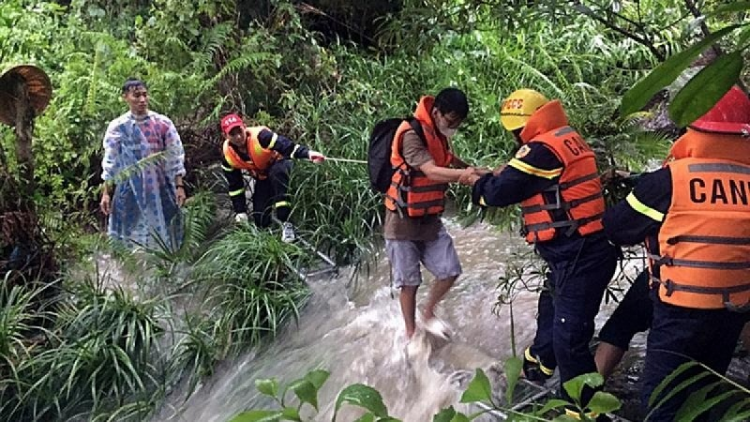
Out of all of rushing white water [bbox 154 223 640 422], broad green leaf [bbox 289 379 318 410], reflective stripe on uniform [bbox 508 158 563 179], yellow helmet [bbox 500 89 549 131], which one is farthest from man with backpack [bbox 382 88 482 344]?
broad green leaf [bbox 289 379 318 410]

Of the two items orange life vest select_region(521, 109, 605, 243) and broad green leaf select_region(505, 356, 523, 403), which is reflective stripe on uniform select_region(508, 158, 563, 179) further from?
broad green leaf select_region(505, 356, 523, 403)

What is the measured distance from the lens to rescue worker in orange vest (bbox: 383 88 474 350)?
436 cm

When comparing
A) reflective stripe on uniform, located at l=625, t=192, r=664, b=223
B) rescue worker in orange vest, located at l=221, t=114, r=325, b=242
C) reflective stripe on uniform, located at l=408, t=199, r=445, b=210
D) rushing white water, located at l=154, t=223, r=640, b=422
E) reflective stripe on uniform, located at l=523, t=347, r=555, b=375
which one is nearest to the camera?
reflective stripe on uniform, located at l=625, t=192, r=664, b=223

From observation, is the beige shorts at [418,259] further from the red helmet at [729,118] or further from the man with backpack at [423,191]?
the red helmet at [729,118]

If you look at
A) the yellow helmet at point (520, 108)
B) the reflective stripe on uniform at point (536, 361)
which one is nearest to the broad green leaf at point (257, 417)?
the yellow helmet at point (520, 108)

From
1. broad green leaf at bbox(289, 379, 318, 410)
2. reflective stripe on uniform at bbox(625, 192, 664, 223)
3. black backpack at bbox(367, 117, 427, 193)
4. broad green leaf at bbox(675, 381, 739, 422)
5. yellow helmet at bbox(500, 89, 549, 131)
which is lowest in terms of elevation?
broad green leaf at bbox(675, 381, 739, 422)

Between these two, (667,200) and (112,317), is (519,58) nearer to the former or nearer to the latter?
(112,317)

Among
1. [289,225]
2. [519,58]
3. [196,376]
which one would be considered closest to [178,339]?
[196,376]

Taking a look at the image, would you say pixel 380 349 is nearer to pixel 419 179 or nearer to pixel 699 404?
pixel 419 179

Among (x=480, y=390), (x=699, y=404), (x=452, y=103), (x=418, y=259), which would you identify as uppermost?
(x=452, y=103)

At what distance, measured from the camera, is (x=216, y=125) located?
867cm

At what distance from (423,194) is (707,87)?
143 inches

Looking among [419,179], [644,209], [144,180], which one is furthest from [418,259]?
[144,180]

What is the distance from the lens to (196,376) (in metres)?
5.53
